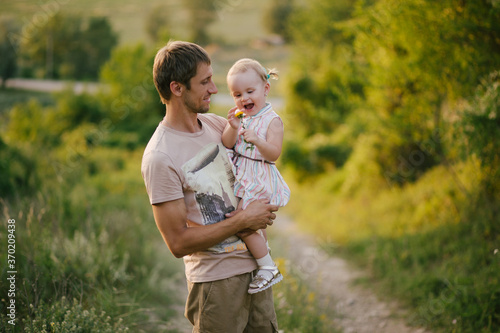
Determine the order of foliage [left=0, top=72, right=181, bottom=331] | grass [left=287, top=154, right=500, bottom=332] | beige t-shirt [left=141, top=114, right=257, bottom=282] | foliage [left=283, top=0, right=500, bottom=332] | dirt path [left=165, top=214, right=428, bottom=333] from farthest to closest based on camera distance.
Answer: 1. foliage [left=283, top=0, right=500, bottom=332]
2. dirt path [left=165, top=214, right=428, bottom=333]
3. grass [left=287, top=154, right=500, bottom=332]
4. foliage [left=0, top=72, right=181, bottom=331]
5. beige t-shirt [left=141, top=114, right=257, bottom=282]

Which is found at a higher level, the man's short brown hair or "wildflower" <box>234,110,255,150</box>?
the man's short brown hair

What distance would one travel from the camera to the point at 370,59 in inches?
257

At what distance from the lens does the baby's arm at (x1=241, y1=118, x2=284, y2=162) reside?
235 centimetres

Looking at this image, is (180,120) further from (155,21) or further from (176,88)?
(155,21)

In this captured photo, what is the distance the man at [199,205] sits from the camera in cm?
206

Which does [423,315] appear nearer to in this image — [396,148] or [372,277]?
[372,277]

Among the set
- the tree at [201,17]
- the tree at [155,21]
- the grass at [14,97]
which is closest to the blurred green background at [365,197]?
the grass at [14,97]

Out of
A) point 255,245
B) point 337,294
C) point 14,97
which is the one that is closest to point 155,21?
point 14,97

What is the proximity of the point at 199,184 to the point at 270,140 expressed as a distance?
0.55 m

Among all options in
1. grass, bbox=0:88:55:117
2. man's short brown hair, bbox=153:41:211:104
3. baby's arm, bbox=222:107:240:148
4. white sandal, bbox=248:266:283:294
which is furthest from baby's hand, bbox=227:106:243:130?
grass, bbox=0:88:55:117

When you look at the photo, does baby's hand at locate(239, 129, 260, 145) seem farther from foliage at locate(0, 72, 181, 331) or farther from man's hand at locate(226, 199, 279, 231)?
foliage at locate(0, 72, 181, 331)

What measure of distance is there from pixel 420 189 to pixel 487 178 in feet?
4.45

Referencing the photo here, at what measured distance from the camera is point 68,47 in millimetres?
18219

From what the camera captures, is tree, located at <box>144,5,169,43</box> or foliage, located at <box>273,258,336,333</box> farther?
tree, located at <box>144,5,169,43</box>
